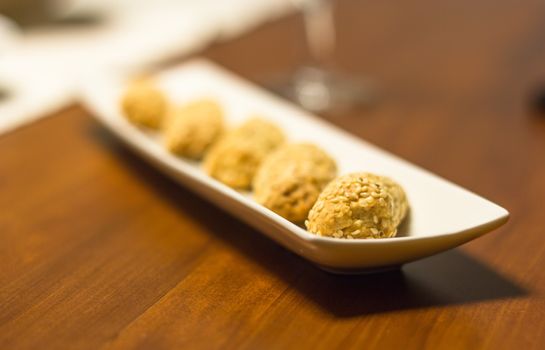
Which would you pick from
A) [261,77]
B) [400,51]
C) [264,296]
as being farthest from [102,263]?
[400,51]

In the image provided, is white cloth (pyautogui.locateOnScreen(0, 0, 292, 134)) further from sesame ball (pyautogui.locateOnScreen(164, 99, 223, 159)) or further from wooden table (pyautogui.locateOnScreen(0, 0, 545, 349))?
sesame ball (pyautogui.locateOnScreen(164, 99, 223, 159))

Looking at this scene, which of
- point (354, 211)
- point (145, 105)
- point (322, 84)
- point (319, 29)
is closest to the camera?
point (354, 211)

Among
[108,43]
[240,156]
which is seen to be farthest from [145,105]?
[108,43]

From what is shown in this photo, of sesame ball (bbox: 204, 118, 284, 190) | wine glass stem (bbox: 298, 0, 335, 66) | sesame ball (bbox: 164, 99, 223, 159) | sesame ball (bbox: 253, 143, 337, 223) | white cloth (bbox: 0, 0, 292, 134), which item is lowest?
white cloth (bbox: 0, 0, 292, 134)

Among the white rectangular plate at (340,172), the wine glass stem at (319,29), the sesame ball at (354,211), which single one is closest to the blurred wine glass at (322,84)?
the wine glass stem at (319,29)

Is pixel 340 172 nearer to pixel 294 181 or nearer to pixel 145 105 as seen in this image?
pixel 294 181

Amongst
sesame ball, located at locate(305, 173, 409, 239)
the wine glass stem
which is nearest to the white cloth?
the wine glass stem

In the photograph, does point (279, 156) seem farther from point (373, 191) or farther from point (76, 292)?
point (76, 292)
